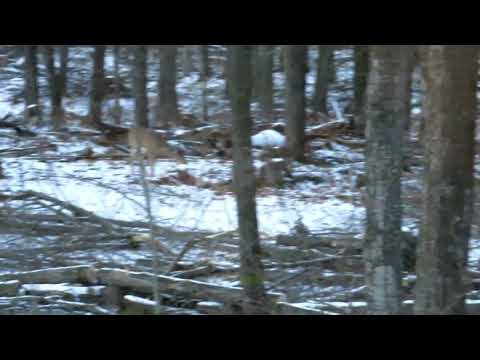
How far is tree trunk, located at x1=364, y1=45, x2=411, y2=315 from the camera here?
239 inches

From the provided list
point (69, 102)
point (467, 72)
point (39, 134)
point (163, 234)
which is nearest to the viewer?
point (467, 72)

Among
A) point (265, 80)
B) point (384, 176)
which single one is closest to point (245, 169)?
point (384, 176)

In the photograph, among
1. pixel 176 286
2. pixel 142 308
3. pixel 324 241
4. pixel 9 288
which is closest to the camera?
pixel 142 308

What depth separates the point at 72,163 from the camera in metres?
18.0

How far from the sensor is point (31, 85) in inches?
945

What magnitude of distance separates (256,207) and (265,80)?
17166 millimetres

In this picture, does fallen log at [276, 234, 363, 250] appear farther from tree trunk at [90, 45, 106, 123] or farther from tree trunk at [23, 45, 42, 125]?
tree trunk at [23, 45, 42, 125]

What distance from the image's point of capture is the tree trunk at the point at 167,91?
2405 cm

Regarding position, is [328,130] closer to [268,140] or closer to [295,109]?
[295,109]

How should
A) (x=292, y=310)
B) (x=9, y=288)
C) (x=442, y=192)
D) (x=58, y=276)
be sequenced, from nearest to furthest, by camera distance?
(x=442, y=192) → (x=292, y=310) → (x=9, y=288) → (x=58, y=276)

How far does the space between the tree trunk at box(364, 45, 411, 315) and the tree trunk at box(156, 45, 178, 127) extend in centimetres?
1771
